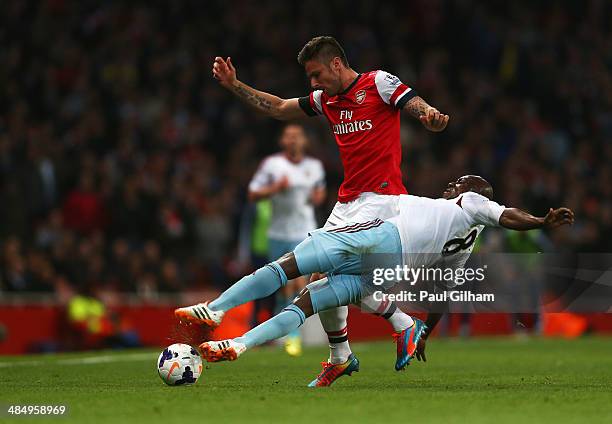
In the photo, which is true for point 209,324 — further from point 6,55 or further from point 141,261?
point 6,55

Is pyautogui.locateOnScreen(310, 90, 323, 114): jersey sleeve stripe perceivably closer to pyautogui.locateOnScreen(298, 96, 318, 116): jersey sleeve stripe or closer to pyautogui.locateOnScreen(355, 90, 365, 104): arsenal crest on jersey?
pyautogui.locateOnScreen(298, 96, 318, 116): jersey sleeve stripe

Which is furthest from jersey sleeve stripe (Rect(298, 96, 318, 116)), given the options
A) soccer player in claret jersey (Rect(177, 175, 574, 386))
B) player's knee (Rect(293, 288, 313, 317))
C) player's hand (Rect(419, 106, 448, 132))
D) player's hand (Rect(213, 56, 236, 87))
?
player's knee (Rect(293, 288, 313, 317))

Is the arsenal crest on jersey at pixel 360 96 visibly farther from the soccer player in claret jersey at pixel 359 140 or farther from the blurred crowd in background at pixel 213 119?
the blurred crowd in background at pixel 213 119

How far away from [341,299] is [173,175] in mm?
10871

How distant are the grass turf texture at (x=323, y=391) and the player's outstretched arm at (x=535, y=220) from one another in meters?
1.03

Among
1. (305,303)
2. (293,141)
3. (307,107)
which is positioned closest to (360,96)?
(307,107)

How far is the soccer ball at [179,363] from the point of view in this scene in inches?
299

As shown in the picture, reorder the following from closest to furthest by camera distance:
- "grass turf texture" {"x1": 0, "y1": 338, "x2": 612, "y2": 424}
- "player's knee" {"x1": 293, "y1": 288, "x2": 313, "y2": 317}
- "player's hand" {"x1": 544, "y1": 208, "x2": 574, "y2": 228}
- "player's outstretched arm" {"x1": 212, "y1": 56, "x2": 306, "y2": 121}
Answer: "grass turf texture" {"x1": 0, "y1": 338, "x2": 612, "y2": 424} → "player's hand" {"x1": 544, "y1": 208, "x2": 574, "y2": 228} → "player's knee" {"x1": 293, "y1": 288, "x2": 313, "y2": 317} → "player's outstretched arm" {"x1": 212, "y1": 56, "x2": 306, "y2": 121}

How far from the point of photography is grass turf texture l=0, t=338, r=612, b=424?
605 cm

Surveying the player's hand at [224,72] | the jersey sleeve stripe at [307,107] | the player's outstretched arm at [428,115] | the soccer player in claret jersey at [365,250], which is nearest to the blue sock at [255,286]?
the soccer player in claret jersey at [365,250]

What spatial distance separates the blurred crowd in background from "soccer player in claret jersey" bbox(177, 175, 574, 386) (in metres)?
8.35

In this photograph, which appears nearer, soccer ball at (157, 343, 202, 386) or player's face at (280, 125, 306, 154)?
soccer ball at (157, 343, 202, 386)

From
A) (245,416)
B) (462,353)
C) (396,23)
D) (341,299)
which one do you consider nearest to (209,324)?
(341,299)

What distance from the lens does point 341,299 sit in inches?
300
